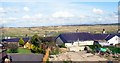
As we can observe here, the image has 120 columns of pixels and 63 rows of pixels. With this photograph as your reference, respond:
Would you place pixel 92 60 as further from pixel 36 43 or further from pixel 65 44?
pixel 65 44

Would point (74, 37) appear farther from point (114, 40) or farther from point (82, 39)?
point (114, 40)

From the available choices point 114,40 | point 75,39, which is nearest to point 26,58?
point 75,39

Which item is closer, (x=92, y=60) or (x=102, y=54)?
(x=92, y=60)

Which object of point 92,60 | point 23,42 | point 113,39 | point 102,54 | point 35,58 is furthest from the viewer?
point 113,39

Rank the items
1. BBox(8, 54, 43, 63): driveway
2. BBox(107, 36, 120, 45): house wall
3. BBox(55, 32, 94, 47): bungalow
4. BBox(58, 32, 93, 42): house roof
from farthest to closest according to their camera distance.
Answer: BBox(107, 36, 120, 45): house wall, BBox(58, 32, 93, 42): house roof, BBox(55, 32, 94, 47): bungalow, BBox(8, 54, 43, 63): driveway

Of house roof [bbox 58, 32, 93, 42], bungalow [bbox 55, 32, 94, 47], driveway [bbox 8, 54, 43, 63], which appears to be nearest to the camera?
driveway [bbox 8, 54, 43, 63]

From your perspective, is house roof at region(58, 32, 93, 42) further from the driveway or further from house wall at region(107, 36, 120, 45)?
the driveway

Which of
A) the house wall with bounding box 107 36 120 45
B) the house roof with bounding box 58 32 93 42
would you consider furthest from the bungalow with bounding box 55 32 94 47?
the house wall with bounding box 107 36 120 45

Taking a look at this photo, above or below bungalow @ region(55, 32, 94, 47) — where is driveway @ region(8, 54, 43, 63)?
below

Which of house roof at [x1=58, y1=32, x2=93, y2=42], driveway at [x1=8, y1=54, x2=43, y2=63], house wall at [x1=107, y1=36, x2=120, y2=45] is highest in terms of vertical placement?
house roof at [x1=58, y1=32, x2=93, y2=42]

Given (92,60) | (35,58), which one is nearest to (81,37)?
(92,60)

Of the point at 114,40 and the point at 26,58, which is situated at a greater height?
the point at 114,40
